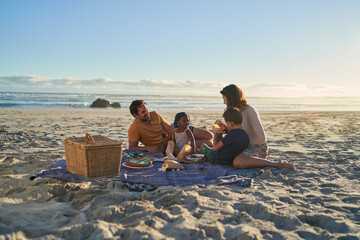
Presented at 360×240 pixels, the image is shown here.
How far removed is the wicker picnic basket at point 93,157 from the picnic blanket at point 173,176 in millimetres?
94

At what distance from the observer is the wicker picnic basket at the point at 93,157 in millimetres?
3541

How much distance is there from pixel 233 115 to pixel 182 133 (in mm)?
1174

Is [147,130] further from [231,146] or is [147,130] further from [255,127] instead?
[255,127]

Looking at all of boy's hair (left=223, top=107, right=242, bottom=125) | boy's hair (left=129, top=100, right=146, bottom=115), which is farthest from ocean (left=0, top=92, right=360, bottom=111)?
boy's hair (left=223, top=107, right=242, bottom=125)

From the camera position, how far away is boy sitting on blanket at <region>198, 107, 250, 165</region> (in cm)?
416

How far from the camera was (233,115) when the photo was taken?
4125mm

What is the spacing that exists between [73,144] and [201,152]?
2328mm

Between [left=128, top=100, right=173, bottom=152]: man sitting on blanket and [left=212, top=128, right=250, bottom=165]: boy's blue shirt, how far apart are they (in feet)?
4.09

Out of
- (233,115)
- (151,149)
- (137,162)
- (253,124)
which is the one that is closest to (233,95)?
(233,115)

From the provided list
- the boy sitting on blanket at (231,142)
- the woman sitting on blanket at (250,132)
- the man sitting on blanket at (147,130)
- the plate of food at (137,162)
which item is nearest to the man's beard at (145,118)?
the man sitting on blanket at (147,130)

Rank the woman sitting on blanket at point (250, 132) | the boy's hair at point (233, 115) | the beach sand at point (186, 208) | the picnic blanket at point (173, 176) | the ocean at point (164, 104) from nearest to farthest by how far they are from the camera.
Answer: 1. the beach sand at point (186, 208)
2. the picnic blanket at point (173, 176)
3. the boy's hair at point (233, 115)
4. the woman sitting on blanket at point (250, 132)
5. the ocean at point (164, 104)

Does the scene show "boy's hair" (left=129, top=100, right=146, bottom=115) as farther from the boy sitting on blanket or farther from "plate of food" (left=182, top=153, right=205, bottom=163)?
the boy sitting on blanket

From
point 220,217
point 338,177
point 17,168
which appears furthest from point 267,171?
point 17,168

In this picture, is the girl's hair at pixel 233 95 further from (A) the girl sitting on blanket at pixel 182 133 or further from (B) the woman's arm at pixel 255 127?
(A) the girl sitting on blanket at pixel 182 133
